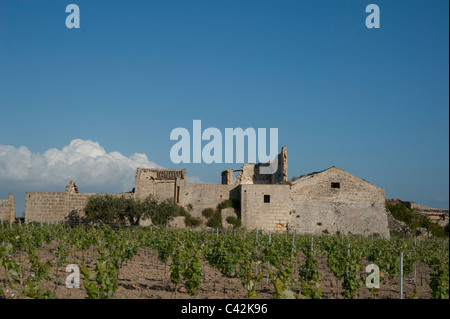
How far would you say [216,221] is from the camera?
99.8ft

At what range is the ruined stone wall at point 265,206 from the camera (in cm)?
3019

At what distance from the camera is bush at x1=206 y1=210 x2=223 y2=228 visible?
3033cm

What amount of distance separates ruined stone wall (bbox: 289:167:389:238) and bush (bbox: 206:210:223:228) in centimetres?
448

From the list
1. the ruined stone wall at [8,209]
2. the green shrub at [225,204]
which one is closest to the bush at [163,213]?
the green shrub at [225,204]

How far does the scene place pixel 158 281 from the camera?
1422 centimetres

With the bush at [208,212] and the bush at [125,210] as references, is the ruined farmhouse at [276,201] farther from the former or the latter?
the bush at [125,210]

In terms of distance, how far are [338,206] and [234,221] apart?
6.82 metres

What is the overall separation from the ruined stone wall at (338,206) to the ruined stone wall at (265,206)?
598 mm

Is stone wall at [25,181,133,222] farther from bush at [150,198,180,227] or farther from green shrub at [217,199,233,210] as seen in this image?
green shrub at [217,199,233,210]
